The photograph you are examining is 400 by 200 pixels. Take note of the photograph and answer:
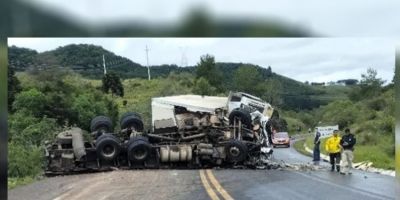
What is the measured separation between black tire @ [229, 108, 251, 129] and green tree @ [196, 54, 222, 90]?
8.3 inches

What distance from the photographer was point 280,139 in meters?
4.86

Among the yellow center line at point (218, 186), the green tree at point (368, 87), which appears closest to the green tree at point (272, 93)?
the green tree at point (368, 87)

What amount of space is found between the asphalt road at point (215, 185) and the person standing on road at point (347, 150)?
0.42ft

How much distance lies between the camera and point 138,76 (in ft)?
15.1

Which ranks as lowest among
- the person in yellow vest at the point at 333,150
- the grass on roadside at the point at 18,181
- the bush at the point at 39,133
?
the grass on roadside at the point at 18,181

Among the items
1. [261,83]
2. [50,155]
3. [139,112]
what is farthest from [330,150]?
[50,155]

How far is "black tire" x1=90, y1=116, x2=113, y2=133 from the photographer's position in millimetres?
4531

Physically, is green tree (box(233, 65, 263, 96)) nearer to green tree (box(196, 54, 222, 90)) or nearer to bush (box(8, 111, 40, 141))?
green tree (box(196, 54, 222, 90))

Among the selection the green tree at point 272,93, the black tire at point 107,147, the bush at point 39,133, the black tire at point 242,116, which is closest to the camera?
the bush at point 39,133

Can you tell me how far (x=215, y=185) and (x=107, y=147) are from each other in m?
0.82

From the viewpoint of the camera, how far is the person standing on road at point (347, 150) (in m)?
4.93

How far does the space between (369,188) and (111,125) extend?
1.95 metres

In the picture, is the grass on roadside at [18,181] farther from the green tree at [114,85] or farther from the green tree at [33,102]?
the green tree at [114,85]

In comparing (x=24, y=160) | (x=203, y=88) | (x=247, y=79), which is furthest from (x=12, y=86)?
(x=247, y=79)
